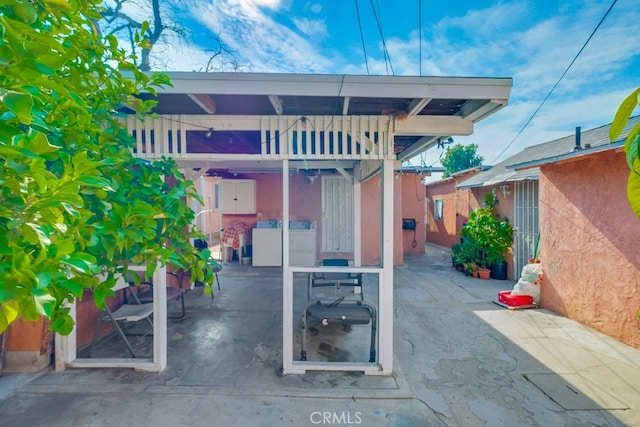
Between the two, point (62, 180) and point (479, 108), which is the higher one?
point (479, 108)

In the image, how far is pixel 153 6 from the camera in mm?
8891

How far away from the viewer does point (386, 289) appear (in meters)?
2.93

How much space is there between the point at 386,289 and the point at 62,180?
2629 mm

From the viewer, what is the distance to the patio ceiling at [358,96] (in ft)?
7.87

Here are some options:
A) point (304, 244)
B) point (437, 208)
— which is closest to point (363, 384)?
point (304, 244)

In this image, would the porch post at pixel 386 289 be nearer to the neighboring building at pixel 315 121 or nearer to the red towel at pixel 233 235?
the neighboring building at pixel 315 121

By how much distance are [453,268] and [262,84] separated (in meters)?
7.26

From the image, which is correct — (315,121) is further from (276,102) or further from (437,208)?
(437,208)

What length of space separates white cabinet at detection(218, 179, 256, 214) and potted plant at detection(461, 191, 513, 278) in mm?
5980

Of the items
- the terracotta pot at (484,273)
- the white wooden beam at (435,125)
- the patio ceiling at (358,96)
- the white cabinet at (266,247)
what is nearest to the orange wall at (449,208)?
the terracotta pot at (484,273)

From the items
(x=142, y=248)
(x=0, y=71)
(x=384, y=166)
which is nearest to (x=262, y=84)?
(x=384, y=166)

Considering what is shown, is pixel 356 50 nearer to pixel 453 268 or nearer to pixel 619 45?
pixel 619 45

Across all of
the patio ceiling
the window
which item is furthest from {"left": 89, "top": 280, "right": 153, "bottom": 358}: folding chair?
the window
